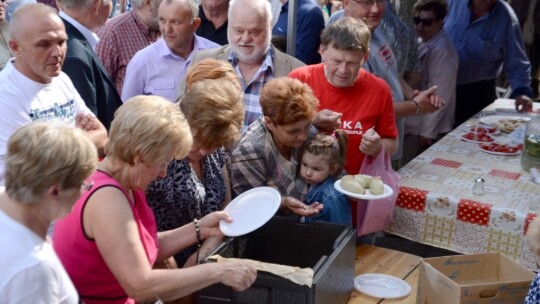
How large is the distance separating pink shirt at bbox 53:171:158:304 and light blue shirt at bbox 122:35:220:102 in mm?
1953

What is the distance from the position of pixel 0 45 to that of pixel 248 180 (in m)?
2.44

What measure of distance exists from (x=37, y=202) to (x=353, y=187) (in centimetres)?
131

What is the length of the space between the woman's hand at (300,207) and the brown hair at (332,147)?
219mm

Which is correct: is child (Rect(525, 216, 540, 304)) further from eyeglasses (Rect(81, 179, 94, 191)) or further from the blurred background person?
the blurred background person

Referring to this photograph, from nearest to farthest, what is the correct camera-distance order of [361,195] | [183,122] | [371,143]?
[183,122] < [361,195] < [371,143]

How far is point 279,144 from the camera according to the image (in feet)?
8.06

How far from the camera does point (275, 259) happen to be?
226 cm

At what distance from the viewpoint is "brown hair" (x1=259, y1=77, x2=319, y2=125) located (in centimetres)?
234

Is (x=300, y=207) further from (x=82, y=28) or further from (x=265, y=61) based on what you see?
(x=82, y=28)

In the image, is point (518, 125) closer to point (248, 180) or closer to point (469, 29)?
point (469, 29)

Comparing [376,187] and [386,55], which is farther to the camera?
[386,55]

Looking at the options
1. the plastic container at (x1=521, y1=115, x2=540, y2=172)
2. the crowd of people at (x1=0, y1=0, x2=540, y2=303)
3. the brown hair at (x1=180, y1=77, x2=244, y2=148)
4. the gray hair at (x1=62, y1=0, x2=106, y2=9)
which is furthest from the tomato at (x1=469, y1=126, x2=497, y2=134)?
the gray hair at (x1=62, y1=0, x2=106, y2=9)

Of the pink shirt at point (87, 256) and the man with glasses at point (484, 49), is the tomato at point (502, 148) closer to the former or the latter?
the man with glasses at point (484, 49)

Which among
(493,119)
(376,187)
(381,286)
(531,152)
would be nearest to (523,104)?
(493,119)
